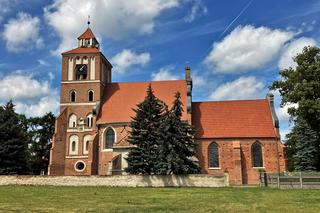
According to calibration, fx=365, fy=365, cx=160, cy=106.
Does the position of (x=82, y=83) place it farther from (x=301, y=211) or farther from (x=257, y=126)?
(x=301, y=211)

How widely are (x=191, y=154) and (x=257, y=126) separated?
468 inches

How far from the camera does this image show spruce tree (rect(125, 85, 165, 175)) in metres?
30.4

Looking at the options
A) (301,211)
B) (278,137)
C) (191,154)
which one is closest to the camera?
(301,211)

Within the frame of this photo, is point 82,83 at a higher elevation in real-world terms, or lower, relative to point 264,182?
higher

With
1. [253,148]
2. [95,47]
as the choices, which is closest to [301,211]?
[253,148]

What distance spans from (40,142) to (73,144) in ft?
50.3

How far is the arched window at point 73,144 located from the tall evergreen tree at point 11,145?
5019 millimetres

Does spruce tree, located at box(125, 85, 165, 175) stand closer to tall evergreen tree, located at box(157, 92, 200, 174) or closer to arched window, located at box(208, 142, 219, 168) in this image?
tall evergreen tree, located at box(157, 92, 200, 174)

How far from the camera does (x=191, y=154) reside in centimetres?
3044

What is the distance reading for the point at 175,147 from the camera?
29.9m

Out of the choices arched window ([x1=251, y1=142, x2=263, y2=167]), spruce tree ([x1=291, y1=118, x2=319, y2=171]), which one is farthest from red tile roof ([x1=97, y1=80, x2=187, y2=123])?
spruce tree ([x1=291, y1=118, x2=319, y2=171])

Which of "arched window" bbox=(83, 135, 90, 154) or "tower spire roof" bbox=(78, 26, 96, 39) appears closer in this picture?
"arched window" bbox=(83, 135, 90, 154)

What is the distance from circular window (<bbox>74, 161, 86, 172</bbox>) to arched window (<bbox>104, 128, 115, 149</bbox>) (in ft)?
10.8

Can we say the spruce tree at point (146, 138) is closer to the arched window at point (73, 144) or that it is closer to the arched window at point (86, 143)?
the arched window at point (86, 143)
